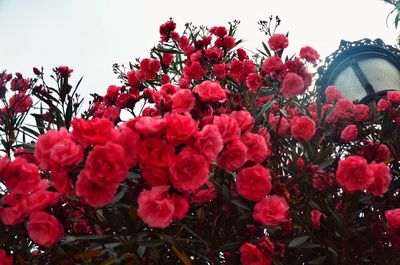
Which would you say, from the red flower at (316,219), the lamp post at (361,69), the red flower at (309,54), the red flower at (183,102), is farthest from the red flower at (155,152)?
the lamp post at (361,69)

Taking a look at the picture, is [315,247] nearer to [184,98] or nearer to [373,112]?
[184,98]

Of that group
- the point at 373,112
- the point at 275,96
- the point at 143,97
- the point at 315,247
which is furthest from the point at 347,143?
the point at 143,97

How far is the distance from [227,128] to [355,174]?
45 centimetres

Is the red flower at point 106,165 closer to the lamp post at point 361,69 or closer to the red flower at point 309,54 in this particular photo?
the red flower at point 309,54

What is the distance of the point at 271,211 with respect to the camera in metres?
1.10

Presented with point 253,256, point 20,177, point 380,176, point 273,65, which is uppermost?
point 273,65

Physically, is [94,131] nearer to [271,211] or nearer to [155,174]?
[155,174]

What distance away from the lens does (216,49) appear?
2223 mm

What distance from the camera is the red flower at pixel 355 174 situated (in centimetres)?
116

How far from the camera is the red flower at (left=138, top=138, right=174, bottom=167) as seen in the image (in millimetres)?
875

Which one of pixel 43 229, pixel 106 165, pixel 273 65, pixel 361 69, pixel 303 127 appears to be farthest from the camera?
pixel 361 69

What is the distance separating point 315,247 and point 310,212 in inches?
5.2

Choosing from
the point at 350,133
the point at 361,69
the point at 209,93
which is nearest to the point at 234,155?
the point at 209,93

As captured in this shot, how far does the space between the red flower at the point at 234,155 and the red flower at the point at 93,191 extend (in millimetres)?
287
